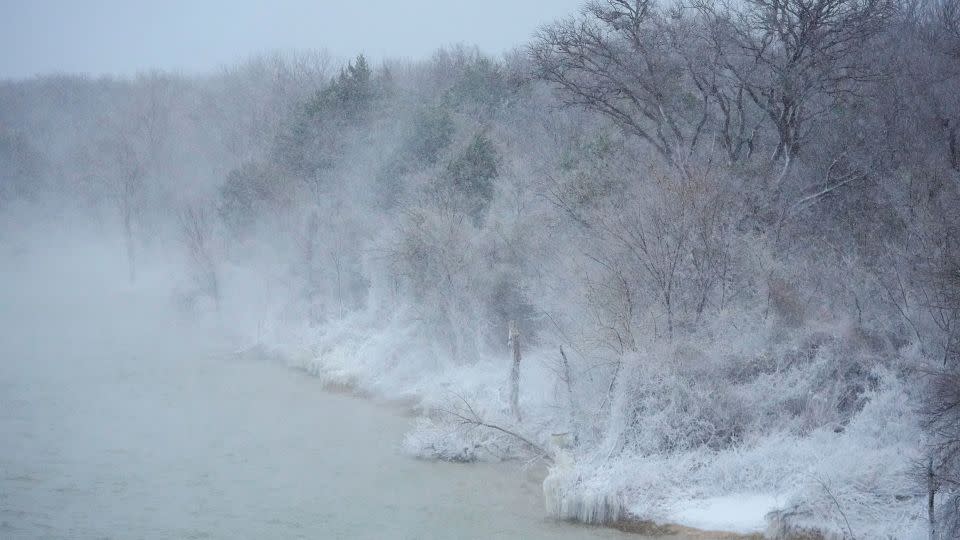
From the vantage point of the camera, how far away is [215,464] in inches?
766

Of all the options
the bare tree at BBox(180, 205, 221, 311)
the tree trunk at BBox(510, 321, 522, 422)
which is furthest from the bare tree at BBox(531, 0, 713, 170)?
the bare tree at BBox(180, 205, 221, 311)

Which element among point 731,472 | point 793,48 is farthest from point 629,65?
point 731,472

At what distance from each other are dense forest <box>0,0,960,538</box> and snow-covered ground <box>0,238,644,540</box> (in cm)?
128

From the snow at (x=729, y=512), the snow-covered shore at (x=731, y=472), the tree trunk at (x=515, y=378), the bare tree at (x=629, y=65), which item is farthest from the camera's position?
the bare tree at (x=629, y=65)

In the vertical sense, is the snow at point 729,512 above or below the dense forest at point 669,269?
below

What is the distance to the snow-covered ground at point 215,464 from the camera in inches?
622

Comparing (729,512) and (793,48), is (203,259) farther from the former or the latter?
(729,512)

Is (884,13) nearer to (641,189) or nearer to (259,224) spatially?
(641,189)

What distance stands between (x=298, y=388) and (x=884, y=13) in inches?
801

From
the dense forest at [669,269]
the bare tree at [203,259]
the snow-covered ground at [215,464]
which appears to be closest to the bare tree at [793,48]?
the dense forest at [669,269]

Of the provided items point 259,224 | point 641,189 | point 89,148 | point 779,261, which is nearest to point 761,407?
point 779,261

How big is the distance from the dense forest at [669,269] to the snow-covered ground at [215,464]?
1283 mm

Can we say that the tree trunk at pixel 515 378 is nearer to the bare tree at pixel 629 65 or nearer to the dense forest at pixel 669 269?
the dense forest at pixel 669 269

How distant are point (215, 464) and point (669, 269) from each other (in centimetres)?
1163
